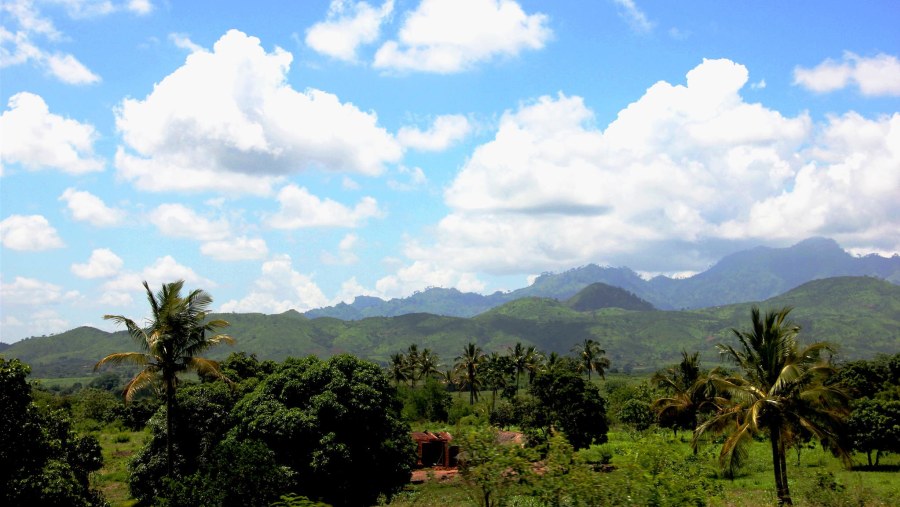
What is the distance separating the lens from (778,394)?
21.9 meters

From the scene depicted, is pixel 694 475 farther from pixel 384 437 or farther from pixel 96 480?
pixel 96 480

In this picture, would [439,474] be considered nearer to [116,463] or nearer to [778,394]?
[116,463]

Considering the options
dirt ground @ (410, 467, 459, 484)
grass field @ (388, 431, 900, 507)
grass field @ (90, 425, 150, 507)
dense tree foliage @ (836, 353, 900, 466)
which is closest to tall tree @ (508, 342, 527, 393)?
grass field @ (388, 431, 900, 507)

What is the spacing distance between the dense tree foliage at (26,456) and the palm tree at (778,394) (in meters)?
22.0

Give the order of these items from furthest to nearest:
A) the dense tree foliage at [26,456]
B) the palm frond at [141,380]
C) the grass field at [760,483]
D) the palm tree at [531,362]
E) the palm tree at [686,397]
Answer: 1. the palm tree at [531,362]
2. the palm tree at [686,397]
3. the palm frond at [141,380]
4. the dense tree foliage at [26,456]
5. the grass field at [760,483]

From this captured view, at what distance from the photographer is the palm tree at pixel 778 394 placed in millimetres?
21203

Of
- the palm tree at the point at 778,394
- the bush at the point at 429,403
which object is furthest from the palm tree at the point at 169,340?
the bush at the point at 429,403

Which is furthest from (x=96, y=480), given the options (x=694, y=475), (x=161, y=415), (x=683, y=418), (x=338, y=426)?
(x=683, y=418)

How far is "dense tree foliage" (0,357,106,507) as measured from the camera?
61.1ft

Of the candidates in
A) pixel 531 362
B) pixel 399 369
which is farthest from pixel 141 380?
pixel 399 369

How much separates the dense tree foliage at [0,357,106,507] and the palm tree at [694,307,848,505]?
22.0 m

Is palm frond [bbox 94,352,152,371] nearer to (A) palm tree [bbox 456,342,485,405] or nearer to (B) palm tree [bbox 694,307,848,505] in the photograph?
(B) palm tree [bbox 694,307,848,505]

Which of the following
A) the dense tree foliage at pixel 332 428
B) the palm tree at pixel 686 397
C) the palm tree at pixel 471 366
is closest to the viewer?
the dense tree foliage at pixel 332 428

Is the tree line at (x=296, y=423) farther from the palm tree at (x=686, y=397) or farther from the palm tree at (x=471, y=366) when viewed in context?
the palm tree at (x=471, y=366)
